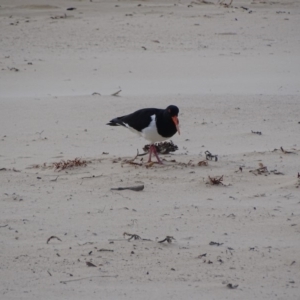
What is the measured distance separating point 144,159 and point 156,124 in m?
0.59

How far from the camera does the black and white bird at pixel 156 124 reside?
25.8 feet

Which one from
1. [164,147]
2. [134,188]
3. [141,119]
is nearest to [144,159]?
[164,147]

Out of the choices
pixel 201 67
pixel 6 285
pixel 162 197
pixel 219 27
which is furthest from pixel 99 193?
pixel 219 27

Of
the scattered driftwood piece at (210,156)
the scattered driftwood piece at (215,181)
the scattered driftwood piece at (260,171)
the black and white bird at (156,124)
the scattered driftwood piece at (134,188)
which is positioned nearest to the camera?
the scattered driftwood piece at (134,188)

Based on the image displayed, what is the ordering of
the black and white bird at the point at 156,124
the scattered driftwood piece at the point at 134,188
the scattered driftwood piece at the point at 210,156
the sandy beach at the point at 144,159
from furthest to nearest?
the scattered driftwood piece at the point at 210,156, the black and white bird at the point at 156,124, the scattered driftwood piece at the point at 134,188, the sandy beach at the point at 144,159

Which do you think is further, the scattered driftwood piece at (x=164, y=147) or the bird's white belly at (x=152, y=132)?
the scattered driftwood piece at (x=164, y=147)

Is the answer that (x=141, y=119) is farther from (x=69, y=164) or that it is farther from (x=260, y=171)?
(x=260, y=171)

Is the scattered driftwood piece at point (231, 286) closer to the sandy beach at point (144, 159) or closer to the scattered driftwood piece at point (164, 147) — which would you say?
the sandy beach at point (144, 159)

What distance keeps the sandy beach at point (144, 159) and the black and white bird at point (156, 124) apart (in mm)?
302

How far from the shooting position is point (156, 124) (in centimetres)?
786

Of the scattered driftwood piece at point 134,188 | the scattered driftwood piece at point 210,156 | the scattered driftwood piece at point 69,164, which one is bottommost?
the scattered driftwood piece at point 134,188

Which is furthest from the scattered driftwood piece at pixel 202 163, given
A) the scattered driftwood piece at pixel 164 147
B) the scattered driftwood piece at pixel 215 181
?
the scattered driftwood piece at pixel 164 147

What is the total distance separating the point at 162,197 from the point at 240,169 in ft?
3.52

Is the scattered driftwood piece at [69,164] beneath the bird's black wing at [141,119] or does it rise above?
beneath
